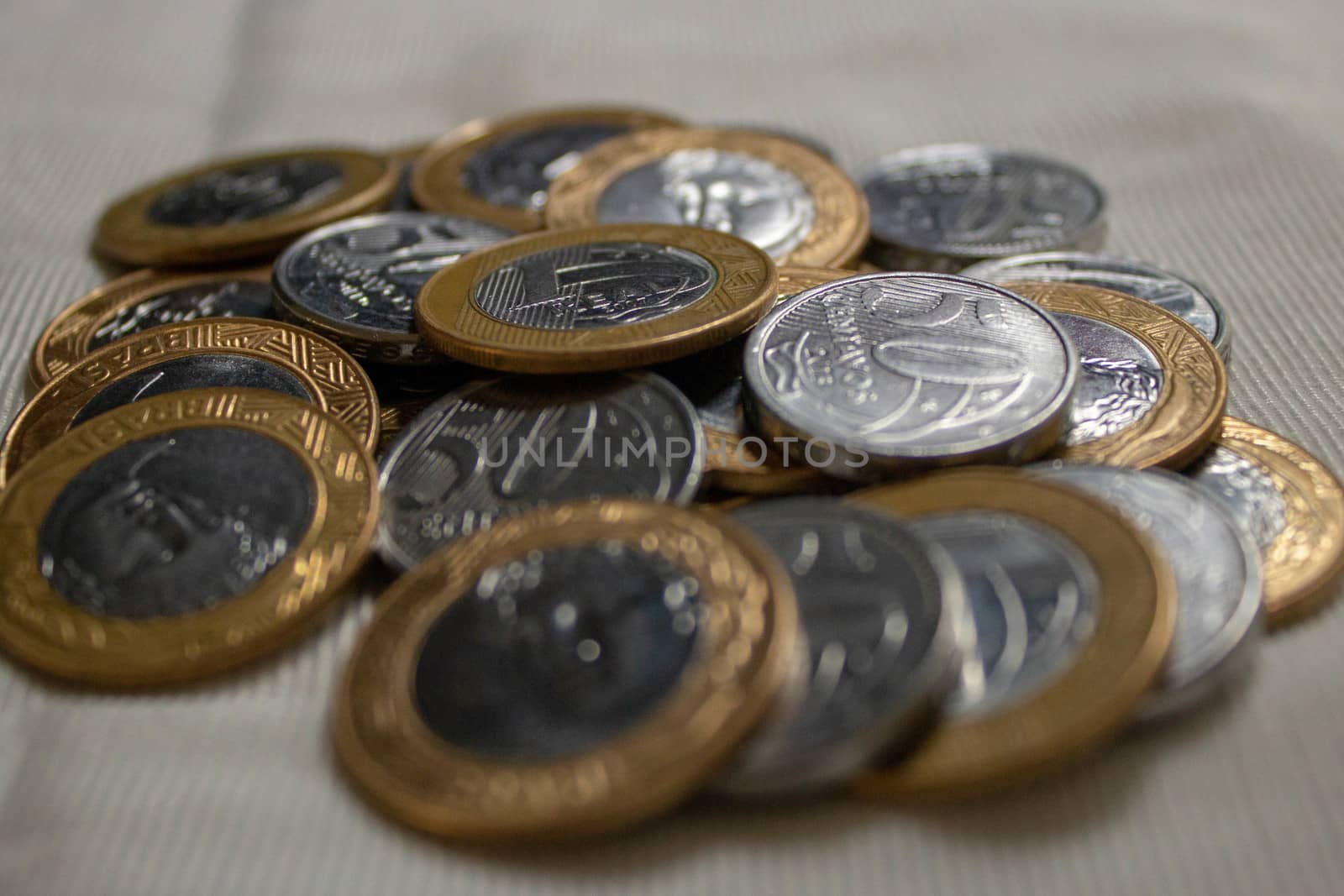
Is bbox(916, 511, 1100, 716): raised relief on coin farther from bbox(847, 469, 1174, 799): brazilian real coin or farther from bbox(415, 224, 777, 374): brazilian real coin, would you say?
bbox(415, 224, 777, 374): brazilian real coin

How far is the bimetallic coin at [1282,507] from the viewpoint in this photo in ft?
4.20

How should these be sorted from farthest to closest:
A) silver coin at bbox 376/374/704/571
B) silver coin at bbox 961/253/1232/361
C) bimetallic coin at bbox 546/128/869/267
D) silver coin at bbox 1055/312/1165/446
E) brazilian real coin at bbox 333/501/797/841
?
1. bimetallic coin at bbox 546/128/869/267
2. silver coin at bbox 961/253/1232/361
3. silver coin at bbox 1055/312/1165/446
4. silver coin at bbox 376/374/704/571
5. brazilian real coin at bbox 333/501/797/841

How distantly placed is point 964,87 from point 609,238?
148 cm

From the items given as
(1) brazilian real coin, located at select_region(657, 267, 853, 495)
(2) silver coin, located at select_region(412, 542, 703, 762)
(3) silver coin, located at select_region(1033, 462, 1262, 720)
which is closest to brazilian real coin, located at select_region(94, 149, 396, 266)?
(1) brazilian real coin, located at select_region(657, 267, 853, 495)

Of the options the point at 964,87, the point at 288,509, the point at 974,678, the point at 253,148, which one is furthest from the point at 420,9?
the point at 974,678

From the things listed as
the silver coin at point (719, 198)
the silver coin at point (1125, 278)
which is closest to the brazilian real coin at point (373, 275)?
the silver coin at point (719, 198)

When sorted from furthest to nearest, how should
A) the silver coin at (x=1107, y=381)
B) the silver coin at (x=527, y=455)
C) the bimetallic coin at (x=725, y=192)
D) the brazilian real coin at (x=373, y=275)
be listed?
the bimetallic coin at (x=725, y=192)
the brazilian real coin at (x=373, y=275)
the silver coin at (x=1107, y=381)
the silver coin at (x=527, y=455)

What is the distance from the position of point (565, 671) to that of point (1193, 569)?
71 centimetres

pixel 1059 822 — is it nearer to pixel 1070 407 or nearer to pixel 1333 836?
pixel 1333 836

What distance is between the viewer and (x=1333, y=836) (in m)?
1.06

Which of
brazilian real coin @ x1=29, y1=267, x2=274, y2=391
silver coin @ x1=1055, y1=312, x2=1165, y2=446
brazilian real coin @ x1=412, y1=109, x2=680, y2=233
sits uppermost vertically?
silver coin @ x1=1055, y1=312, x2=1165, y2=446

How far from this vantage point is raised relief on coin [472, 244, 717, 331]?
1.54 m

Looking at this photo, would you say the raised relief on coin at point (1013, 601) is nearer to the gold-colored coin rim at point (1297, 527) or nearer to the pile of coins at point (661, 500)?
the pile of coins at point (661, 500)

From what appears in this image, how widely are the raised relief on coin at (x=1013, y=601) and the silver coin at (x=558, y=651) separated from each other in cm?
29
